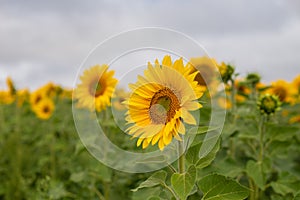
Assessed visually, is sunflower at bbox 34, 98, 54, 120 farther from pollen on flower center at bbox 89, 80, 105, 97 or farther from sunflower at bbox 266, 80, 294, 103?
sunflower at bbox 266, 80, 294, 103

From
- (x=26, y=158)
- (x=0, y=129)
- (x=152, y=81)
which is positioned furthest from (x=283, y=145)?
(x=0, y=129)

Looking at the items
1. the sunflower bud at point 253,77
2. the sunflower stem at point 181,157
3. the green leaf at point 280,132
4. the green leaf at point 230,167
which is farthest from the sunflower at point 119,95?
the sunflower bud at point 253,77

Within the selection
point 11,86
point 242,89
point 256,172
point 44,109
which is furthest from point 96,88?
point 11,86

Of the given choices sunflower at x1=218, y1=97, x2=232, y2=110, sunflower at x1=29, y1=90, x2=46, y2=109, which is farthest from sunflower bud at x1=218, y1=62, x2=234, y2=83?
sunflower at x1=29, y1=90, x2=46, y2=109

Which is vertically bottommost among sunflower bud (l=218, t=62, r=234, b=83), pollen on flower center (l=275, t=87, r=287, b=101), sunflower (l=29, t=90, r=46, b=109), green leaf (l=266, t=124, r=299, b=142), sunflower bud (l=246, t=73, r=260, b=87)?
green leaf (l=266, t=124, r=299, b=142)

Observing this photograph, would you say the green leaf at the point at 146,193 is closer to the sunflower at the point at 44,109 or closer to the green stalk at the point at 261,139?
the green stalk at the point at 261,139

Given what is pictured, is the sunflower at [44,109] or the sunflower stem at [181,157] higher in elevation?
the sunflower at [44,109]

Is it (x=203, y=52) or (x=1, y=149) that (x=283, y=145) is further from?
(x=1, y=149)
